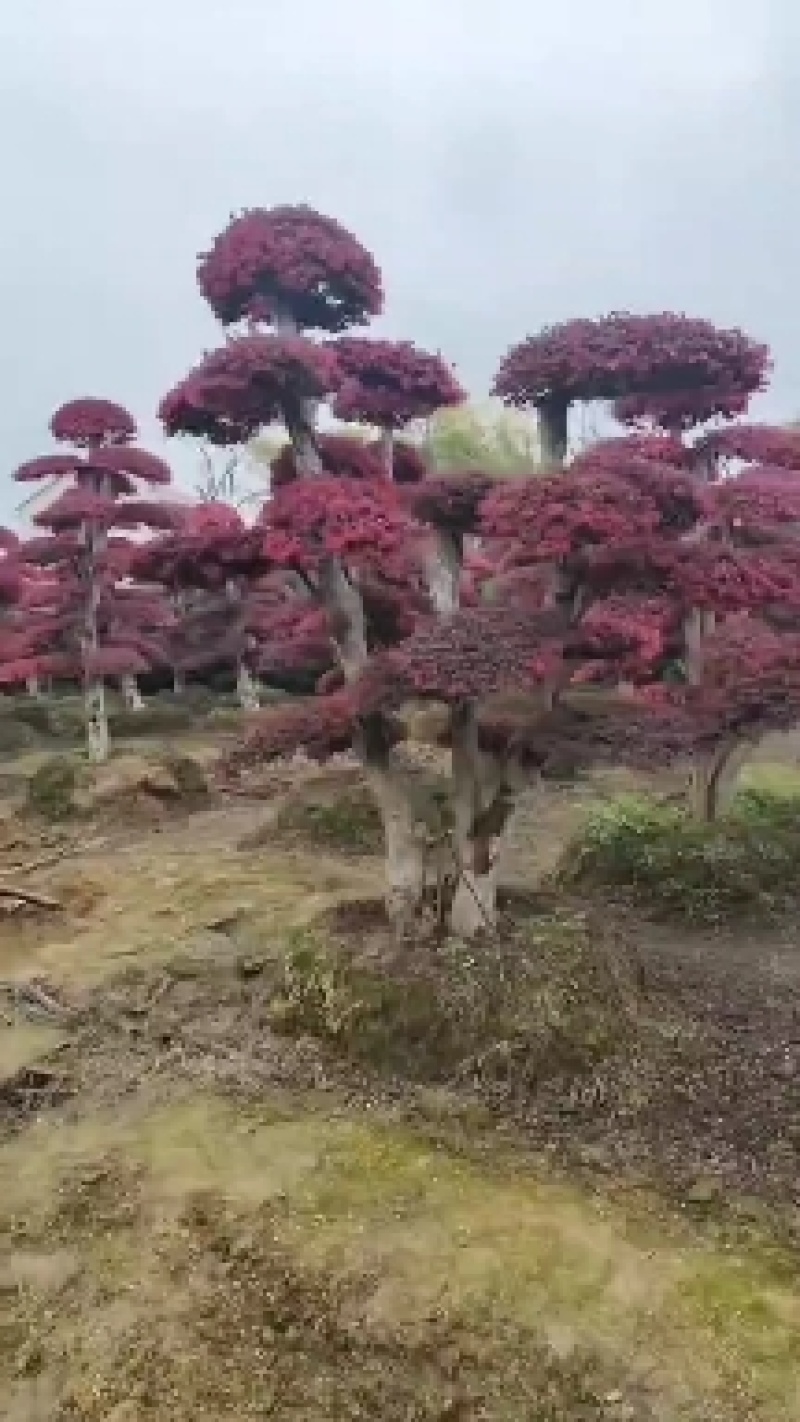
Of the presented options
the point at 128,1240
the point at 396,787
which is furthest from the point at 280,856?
the point at 128,1240

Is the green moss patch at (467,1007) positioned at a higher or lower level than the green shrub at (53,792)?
lower

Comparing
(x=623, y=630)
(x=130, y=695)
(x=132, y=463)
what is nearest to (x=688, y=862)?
(x=623, y=630)

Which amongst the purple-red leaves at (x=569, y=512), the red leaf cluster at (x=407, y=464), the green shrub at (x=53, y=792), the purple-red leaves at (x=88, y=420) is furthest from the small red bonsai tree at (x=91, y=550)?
the purple-red leaves at (x=569, y=512)

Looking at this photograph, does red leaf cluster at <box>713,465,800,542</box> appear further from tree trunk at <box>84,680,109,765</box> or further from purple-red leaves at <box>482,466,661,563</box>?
tree trunk at <box>84,680,109,765</box>


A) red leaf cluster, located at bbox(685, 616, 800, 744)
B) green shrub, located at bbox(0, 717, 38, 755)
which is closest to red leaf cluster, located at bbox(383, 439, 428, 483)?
red leaf cluster, located at bbox(685, 616, 800, 744)

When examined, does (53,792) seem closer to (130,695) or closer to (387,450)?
(130,695)

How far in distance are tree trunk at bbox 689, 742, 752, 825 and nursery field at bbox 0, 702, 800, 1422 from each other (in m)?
0.43

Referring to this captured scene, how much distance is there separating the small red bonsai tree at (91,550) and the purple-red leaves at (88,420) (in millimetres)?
16

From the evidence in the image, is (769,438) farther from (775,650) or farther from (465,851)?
(465,851)

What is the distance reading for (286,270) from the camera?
32.3 ft

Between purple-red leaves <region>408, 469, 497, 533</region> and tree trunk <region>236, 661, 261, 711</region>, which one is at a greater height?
purple-red leaves <region>408, 469, 497, 533</region>

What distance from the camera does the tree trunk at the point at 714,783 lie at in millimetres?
13867

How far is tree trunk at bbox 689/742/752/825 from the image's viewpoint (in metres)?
13.9

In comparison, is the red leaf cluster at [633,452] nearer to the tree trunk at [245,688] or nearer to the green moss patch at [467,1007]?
the green moss patch at [467,1007]
